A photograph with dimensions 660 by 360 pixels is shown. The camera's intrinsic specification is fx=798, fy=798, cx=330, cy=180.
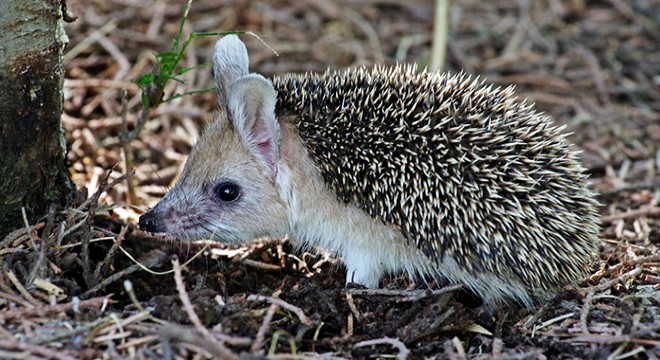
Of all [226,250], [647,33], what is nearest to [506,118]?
[226,250]

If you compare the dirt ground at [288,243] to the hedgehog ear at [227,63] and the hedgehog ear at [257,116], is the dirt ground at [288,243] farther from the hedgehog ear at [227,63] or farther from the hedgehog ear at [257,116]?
the hedgehog ear at [257,116]

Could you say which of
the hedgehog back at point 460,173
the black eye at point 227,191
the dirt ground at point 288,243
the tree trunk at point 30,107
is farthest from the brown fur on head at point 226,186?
the tree trunk at point 30,107

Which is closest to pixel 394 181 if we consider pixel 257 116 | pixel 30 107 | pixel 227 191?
pixel 257 116

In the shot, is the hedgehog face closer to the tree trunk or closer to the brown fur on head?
the brown fur on head

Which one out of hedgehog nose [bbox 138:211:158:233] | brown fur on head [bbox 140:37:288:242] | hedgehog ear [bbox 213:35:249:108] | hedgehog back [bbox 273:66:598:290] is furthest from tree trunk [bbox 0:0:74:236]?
hedgehog back [bbox 273:66:598:290]

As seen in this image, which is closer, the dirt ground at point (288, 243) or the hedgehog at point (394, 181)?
the dirt ground at point (288, 243)

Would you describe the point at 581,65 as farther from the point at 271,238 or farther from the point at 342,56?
the point at 271,238

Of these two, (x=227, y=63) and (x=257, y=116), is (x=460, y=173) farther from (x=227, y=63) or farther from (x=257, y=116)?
(x=227, y=63)
